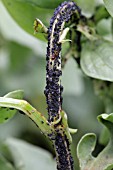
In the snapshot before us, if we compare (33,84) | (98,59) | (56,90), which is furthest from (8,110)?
(33,84)

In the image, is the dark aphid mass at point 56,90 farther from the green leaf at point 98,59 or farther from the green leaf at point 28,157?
the green leaf at point 28,157

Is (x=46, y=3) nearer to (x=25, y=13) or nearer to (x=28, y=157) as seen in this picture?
(x=25, y=13)

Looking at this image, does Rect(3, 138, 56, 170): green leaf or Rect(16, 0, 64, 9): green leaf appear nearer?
Rect(16, 0, 64, 9): green leaf

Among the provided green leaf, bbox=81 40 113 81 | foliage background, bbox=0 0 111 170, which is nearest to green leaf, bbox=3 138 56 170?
foliage background, bbox=0 0 111 170

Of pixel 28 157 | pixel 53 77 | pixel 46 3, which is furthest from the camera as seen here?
pixel 28 157

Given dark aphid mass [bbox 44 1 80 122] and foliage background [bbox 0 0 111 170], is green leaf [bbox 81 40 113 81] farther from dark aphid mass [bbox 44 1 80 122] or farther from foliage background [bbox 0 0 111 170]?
foliage background [bbox 0 0 111 170]

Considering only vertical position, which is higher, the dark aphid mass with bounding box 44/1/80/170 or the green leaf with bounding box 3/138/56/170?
the dark aphid mass with bounding box 44/1/80/170

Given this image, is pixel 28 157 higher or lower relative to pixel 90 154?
lower
